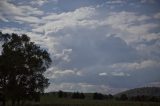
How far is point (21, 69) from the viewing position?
6203 centimetres

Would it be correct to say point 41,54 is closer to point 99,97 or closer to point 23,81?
point 23,81

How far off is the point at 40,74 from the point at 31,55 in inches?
166

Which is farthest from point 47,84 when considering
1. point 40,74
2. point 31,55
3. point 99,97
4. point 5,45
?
point 99,97

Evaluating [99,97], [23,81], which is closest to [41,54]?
[23,81]

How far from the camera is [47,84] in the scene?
6525cm

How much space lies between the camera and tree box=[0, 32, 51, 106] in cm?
6176

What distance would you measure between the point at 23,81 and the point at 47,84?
16.9ft

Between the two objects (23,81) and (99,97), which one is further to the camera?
(99,97)

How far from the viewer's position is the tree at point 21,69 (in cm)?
6176

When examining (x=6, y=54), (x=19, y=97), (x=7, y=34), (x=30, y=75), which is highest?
(x=7, y=34)

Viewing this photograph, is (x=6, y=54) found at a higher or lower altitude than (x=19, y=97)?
higher

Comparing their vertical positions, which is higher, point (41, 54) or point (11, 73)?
point (41, 54)

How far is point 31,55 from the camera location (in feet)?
211

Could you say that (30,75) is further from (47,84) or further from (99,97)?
(99,97)
